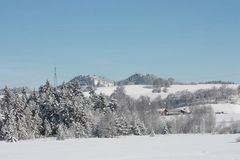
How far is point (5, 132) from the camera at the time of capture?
104062 millimetres

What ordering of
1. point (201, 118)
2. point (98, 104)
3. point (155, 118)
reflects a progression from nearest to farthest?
1. point (98, 104)
2. point (155, 118)
3. point (201, 118)

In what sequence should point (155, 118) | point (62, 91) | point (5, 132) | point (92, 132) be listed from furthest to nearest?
point (155, 118)
point (62, 91)
point (92, 132)
point (5, 132)

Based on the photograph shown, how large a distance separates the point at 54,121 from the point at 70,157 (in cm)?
5716

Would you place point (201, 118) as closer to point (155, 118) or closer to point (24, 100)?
point (155, 118)

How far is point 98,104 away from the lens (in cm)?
13025

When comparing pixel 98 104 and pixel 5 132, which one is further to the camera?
pixel 98 104

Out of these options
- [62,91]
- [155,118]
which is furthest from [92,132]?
[155,118]

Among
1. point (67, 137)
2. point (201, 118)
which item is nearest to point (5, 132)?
point (67, 137)

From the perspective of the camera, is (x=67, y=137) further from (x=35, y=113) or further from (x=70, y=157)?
(x=70, y=157)

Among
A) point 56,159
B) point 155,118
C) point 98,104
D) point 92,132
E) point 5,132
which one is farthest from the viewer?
point 155,118

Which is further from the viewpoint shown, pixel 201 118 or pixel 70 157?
pixel 201 118

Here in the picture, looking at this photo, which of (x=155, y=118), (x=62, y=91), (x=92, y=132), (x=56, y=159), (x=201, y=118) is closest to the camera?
(x=56, y=159)

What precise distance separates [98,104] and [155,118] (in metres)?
18.3

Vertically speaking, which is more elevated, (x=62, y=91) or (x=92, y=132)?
(x=62, y=91)
